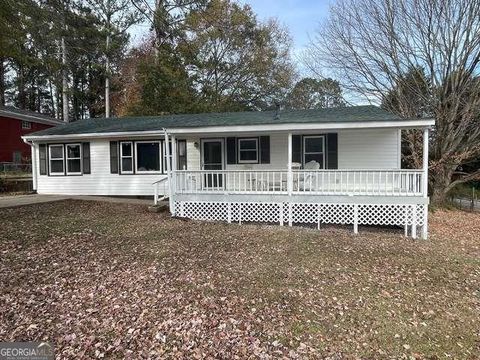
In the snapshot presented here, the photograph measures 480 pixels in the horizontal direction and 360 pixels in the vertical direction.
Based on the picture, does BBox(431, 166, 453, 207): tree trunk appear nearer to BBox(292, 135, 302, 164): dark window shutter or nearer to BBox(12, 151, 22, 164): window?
BBox(292, 135, 302, 164): dark window shutter

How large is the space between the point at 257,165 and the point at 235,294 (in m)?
8.34

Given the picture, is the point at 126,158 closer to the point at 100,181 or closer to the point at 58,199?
the point at 100,181

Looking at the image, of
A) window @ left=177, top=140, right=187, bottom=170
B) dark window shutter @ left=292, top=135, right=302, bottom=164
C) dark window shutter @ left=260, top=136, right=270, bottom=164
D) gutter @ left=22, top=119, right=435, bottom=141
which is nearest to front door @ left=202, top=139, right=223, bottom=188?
window @ left=177, top=140, right=187, bottom=170

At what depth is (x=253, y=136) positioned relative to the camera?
43.4 ft

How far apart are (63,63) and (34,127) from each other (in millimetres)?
21388

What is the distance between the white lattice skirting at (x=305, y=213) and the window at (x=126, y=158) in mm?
4695

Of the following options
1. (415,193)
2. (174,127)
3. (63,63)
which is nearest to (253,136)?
(174,127)

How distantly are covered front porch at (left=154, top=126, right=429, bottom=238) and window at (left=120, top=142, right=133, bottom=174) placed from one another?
426 cm

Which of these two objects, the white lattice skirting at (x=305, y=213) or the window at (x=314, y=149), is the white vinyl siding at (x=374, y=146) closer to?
the window at (x=314, y=149)

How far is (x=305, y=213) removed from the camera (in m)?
10.7

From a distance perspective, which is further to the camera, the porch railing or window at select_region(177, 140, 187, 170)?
window at select_region(177, 140, 187, 170)

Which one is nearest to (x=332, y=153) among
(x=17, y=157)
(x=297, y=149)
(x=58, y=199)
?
(x=297, y=149)

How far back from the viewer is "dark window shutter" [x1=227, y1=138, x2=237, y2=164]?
43.9ft

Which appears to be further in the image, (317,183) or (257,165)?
(257,165)
